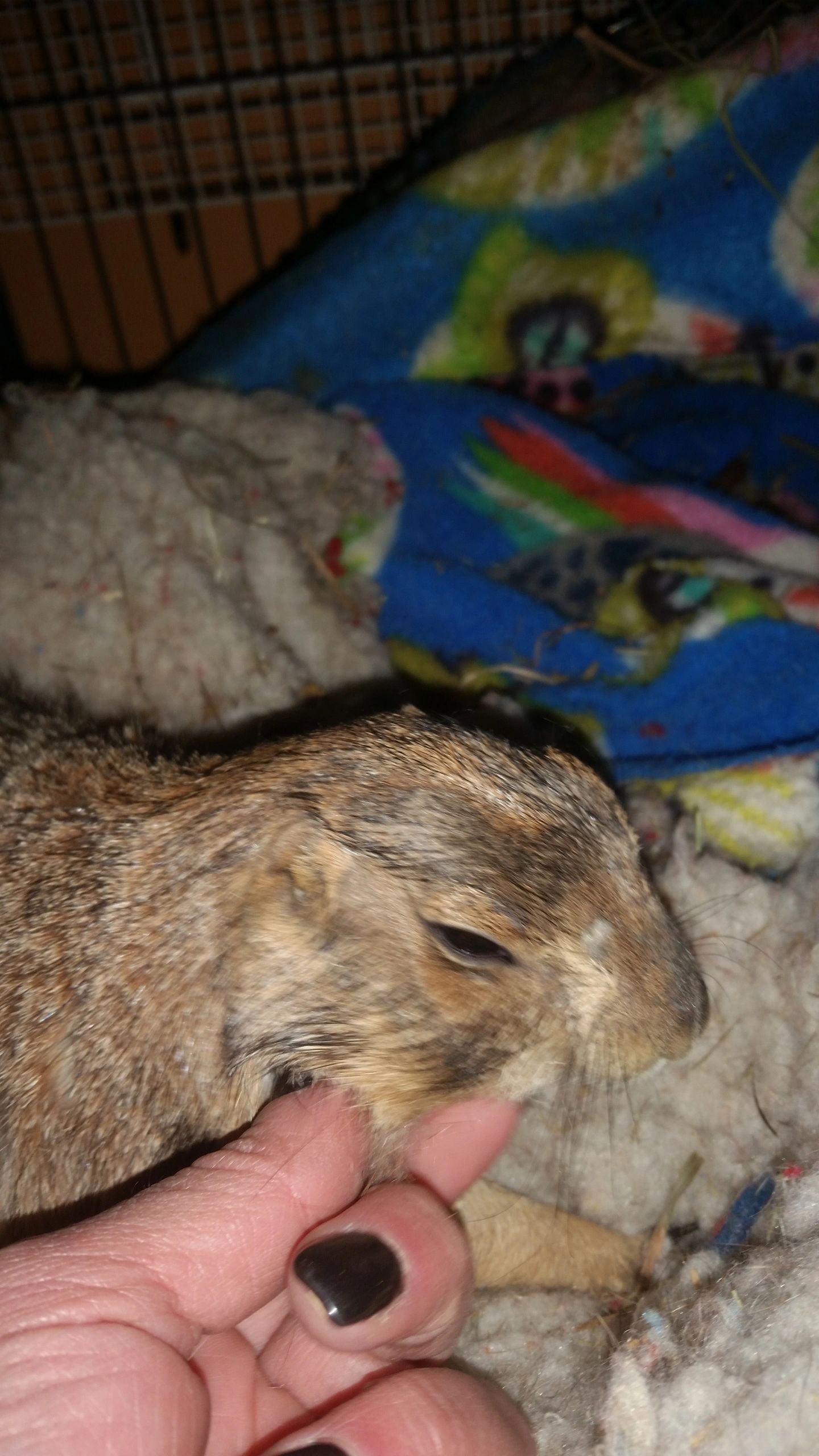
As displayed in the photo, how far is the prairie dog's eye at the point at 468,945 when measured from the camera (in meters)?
1.82

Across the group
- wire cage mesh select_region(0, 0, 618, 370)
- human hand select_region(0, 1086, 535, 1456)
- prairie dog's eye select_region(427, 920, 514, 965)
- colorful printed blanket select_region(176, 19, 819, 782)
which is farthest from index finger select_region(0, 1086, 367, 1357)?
wire cage mesh select_region(0, 0, 618, 370)

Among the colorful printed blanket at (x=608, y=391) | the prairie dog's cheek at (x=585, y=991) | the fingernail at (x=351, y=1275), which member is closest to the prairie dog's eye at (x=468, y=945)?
the prairie dog's cheek at (x=585, y=991)

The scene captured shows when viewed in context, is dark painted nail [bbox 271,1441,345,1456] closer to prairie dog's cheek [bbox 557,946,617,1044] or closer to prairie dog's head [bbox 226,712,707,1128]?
prairie dog's head [bbox 226,712,707,1128]

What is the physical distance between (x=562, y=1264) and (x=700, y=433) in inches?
115

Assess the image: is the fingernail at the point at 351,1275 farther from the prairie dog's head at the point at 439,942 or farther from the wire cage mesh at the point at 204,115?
the wire cage mesh at the point at 204,115

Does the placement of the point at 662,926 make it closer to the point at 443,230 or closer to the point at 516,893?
the point at 516,893

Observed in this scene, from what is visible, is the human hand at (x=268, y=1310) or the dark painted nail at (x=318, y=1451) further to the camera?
the dark painted nail at (x=318, y=1451)

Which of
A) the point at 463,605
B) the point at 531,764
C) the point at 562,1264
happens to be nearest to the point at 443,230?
the point at 463,605

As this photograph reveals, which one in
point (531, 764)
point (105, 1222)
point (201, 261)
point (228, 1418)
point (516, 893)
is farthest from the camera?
point (201, 261)

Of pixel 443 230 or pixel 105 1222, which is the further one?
pixel 443 230

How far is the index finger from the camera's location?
159 centimetres

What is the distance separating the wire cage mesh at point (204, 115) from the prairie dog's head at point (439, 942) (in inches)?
147

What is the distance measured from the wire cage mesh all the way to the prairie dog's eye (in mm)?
3966

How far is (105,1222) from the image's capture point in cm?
168
